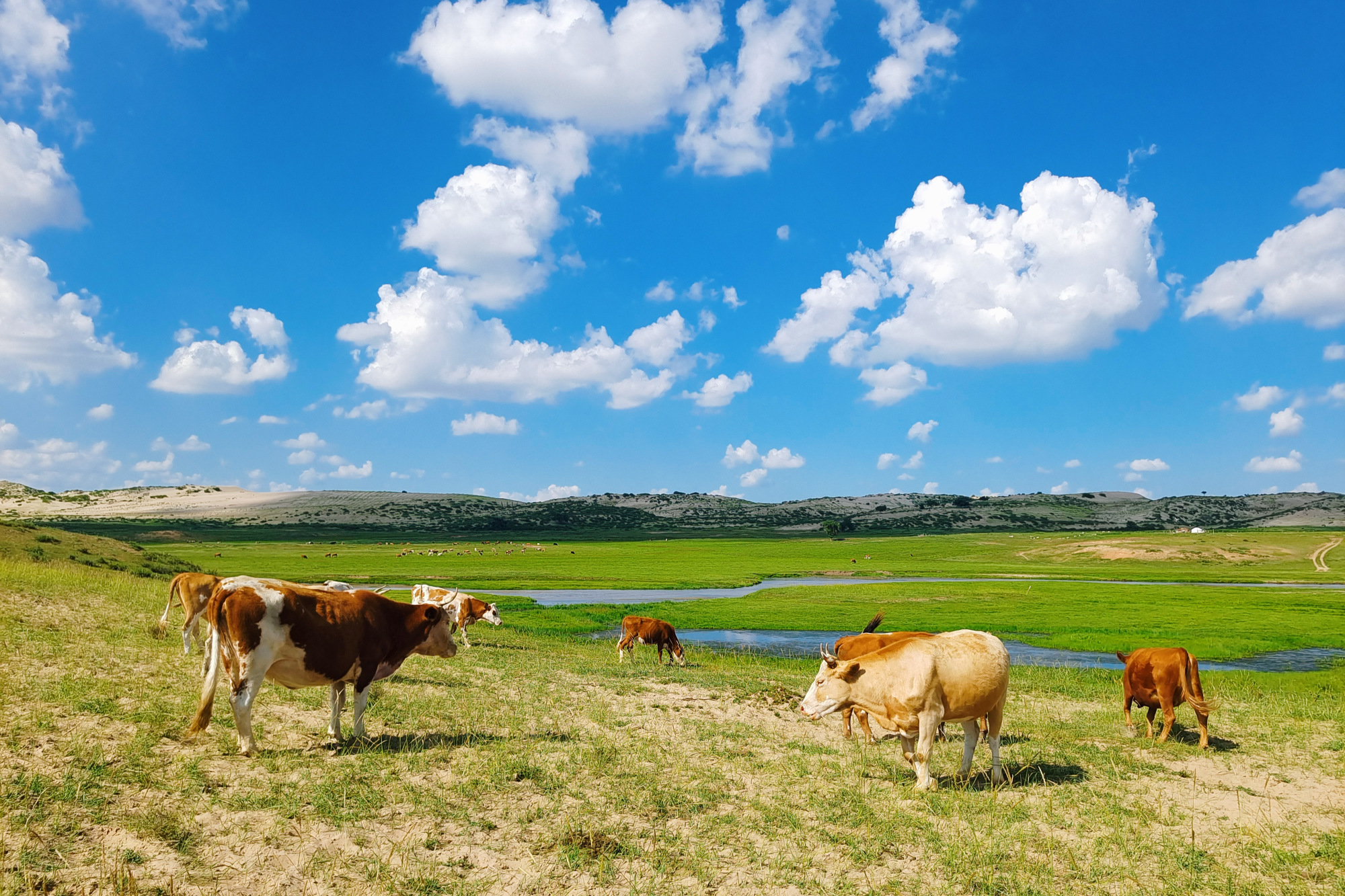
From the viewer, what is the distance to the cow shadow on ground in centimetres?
1049

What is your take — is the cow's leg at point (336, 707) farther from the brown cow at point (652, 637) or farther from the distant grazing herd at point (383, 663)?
the brown cow at point (652, 637)

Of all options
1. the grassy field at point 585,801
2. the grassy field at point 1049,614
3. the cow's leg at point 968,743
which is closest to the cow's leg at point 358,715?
the grassy field at point 585,801

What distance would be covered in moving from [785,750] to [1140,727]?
8164 mm

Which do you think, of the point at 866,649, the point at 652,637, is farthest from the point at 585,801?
the point at 652,637

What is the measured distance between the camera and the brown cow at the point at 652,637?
24.0m

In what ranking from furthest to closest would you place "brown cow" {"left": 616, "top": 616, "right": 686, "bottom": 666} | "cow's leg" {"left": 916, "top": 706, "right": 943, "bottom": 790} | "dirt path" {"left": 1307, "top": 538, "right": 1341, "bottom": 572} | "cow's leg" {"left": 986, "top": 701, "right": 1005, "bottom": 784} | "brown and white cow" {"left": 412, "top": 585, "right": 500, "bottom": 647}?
"dirt path" {"left": 1307, "top": 538, "right": 1341, "bottom": 572}
"brown and white cow" {"left": 412, "top": 585, "right": 500, "bottom": 647}
"brown cow" {"left": 616, "top": 616, "right": 686, "bottom": 666}
"cow's leg" {"left": 986, "top": 701, "right": 1005, "bottom": 784}
"cow's leg" {"left": 916, "top": 706, "right": 943, "bottom": 790}

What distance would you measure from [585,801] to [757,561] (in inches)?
3340

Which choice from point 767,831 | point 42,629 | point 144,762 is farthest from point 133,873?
point 42,629

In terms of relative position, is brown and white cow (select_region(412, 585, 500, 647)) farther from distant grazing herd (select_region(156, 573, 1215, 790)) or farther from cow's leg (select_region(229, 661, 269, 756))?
cow's leg (select_region(229, 661, 269, 756))

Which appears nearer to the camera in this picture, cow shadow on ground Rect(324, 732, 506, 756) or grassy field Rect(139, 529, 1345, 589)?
cow shadow on ground Rect(324, 732, 506, 756)

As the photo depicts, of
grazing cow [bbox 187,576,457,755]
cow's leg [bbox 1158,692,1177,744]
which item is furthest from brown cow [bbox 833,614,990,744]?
grazing cow [bbox 187,576,457,755]

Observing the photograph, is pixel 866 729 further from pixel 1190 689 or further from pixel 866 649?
pixel 1190 689

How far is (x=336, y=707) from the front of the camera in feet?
35.2

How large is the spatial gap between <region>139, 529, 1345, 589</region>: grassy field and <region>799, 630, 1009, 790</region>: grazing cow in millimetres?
51715
